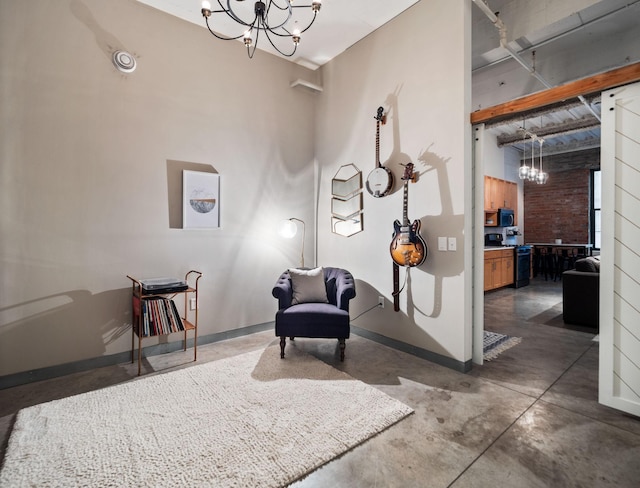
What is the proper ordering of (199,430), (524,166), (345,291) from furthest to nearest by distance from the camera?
(524,166)
(345,291)
(199,430)

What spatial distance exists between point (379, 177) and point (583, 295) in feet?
11.0

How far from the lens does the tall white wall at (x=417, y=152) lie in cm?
295

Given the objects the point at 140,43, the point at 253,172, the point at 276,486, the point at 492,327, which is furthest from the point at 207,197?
the point at 492,327

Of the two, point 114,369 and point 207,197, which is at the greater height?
point 207,197

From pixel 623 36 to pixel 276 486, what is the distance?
5.79 meters

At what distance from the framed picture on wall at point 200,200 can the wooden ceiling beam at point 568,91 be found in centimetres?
279

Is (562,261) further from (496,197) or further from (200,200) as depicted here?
(200,200)

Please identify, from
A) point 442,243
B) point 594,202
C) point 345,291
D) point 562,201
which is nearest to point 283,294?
point 345,291

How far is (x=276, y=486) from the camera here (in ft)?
5.14

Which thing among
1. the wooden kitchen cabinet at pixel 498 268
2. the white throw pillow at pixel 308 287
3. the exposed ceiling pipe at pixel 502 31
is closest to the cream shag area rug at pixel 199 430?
the white throw pillow at pixel 308 287

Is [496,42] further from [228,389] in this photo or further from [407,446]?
[228,389]

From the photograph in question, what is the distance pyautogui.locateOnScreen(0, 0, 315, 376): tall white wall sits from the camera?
2.69 metres

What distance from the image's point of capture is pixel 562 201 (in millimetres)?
8484

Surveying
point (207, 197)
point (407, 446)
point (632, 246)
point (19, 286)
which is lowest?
point (407, 446)
